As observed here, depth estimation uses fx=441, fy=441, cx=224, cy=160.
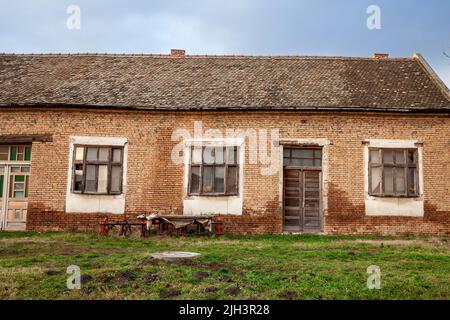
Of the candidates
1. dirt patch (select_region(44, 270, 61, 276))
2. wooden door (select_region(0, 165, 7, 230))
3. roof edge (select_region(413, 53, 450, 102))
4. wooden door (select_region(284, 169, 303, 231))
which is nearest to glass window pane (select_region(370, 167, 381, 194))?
wooden door (select_region(284, 169, 303, 231))

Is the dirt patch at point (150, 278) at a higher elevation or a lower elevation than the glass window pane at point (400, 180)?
lower

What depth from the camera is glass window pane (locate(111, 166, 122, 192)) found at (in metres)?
14.4

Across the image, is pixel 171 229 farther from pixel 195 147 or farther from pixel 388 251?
pixel 388 251

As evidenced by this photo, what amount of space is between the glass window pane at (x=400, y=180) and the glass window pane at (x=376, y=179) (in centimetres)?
54

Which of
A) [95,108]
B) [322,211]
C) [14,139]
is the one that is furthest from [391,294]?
[14,139]

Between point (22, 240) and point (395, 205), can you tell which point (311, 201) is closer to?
point (395, 205)

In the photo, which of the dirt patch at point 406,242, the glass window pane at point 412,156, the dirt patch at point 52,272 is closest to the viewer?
the dirt patch at point 52,272

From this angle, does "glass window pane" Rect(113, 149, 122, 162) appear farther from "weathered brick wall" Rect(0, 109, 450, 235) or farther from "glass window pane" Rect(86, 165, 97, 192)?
"glass window pane" Rect(86, 165, 97, 192)

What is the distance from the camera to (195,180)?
47.0ft

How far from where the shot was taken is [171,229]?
13.7 metres

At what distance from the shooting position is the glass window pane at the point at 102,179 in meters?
14.4

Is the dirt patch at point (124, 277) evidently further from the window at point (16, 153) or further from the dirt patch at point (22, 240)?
the window at point (16, 153)

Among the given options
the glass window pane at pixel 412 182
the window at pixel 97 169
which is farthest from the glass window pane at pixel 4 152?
the glass window pane at pixel 412 182

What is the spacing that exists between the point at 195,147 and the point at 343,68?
24.4 ft
